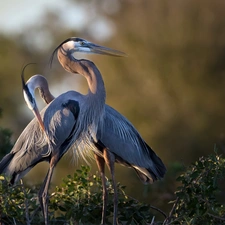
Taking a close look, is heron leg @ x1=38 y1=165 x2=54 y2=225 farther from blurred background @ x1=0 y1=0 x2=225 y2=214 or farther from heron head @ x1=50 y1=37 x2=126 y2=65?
blurred background @ x1=0 y1=0 x2=225 y2=214

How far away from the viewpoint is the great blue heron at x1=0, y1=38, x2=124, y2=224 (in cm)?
654

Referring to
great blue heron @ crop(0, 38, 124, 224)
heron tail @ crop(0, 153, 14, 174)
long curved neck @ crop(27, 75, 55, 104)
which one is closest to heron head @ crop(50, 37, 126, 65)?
great blue heron @ crop(0, 38, 124, 224)

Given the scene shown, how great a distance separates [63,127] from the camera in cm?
655

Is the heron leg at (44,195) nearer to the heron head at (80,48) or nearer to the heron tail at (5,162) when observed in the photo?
the heron tail at (5,162)

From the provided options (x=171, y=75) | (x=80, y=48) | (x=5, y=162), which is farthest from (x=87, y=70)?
(x=171, y=75)

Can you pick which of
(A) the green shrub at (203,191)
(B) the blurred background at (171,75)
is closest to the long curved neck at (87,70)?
(A) the green shrub at (203,191)

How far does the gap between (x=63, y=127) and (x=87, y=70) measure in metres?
0.52

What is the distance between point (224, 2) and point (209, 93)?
1611 mm

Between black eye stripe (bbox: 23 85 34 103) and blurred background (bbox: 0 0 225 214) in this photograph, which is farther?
blurred background (bbox: 0 0 225 214)

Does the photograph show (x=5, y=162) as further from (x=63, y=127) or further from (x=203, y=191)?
(x=203, y=191)

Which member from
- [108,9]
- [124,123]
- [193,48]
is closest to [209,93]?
[193,48]

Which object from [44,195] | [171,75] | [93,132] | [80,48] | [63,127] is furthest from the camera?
[171,75]

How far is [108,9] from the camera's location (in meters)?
17.1

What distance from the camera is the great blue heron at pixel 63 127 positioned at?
6.54 metres
